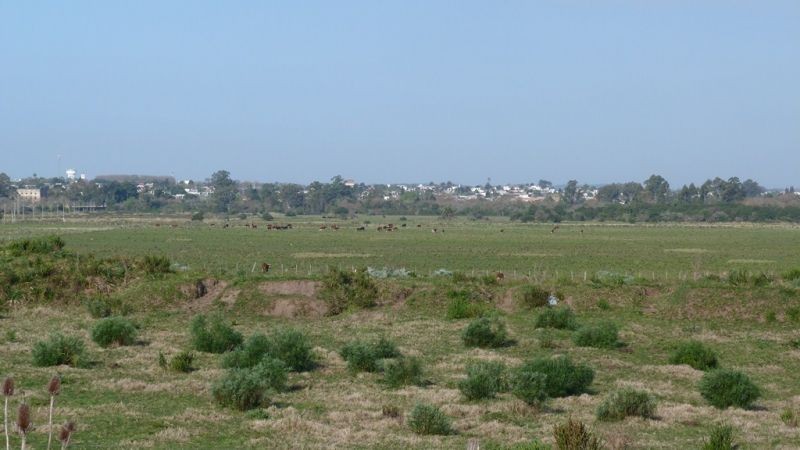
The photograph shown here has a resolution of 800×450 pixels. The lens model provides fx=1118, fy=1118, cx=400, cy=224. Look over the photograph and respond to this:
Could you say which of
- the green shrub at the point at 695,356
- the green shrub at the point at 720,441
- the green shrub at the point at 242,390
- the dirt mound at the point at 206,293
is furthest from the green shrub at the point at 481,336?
the green shrub at the point at 720,441

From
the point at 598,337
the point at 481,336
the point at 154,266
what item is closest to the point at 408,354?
the point at 481,336

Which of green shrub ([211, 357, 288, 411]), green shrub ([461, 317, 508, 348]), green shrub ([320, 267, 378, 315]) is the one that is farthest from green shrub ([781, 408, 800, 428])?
green shrub ([320, 267, 378, 315])

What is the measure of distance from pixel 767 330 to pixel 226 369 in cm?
1694

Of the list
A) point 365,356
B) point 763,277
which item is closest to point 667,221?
point 763,277

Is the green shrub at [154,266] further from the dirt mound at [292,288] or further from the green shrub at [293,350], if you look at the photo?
the green shrub at [293,350]

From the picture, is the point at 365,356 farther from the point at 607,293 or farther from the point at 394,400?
the point at 607,293

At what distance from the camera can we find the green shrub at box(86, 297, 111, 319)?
3531 cm

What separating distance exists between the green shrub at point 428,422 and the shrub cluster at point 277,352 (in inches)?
263

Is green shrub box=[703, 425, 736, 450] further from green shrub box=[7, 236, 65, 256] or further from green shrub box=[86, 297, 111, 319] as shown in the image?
green shrub box=[7, 236, 65, 256]

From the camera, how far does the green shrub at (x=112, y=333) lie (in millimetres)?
28047

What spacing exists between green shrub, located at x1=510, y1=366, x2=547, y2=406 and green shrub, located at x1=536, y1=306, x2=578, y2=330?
11.2 metres

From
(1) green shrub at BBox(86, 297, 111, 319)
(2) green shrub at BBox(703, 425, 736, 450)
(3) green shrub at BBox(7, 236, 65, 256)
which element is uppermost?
(3) green shrub at BBox(7, 236, 65, 256)

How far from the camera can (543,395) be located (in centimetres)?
2023

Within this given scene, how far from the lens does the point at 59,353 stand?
961 inches
